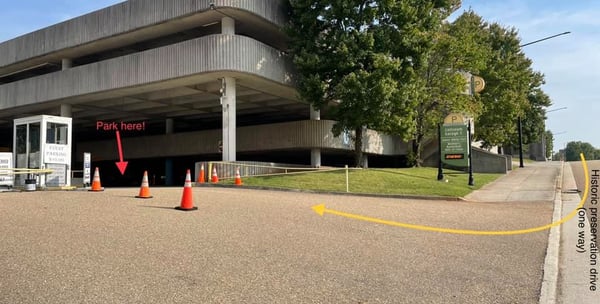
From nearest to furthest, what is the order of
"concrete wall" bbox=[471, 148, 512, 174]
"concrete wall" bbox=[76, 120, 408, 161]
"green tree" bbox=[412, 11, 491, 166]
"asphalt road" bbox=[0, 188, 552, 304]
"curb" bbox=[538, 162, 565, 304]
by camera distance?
1. "asphalt road" bbox=[0, 188, 552, 304]
2. "curb" bbox=[538, 162, 565, 304]
3. "green tree" bbox=[412, 11, 491, 166]
4. "concrete wall" bbox=[471, 148, 512, 174]
5. "concrete wall" bbox=[76, 120, 408, 161]

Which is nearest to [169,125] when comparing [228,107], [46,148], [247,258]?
[228,107]

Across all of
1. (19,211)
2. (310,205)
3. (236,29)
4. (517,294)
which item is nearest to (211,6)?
(236,29)

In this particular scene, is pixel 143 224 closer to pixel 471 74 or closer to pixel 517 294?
pixel 517 294

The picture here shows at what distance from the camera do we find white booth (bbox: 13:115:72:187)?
1753 centimetres

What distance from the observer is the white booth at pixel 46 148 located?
690 inches

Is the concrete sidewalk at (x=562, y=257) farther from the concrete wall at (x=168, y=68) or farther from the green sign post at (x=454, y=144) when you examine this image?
the concrete wall at (x=168, y=68)

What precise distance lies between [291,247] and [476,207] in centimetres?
809

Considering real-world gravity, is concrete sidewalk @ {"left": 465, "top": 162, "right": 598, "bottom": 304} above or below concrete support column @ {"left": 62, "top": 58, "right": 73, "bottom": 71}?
below

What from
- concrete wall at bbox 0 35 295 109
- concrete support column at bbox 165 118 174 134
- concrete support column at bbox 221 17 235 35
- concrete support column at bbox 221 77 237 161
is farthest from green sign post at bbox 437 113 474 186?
concrete support column at bbox 165 118 174 134

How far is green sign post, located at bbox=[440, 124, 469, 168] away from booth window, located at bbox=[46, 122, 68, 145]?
621 inches

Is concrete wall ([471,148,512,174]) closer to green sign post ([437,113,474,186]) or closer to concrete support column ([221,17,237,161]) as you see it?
green sign post ([437,113,474,186])

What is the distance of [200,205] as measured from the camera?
11.4m

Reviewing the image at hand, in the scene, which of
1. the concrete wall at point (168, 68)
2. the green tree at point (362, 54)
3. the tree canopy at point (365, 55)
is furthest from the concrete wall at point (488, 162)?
the concrete wall at point (168, 68)

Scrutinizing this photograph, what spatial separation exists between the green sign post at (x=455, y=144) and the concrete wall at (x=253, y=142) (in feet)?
31.8
